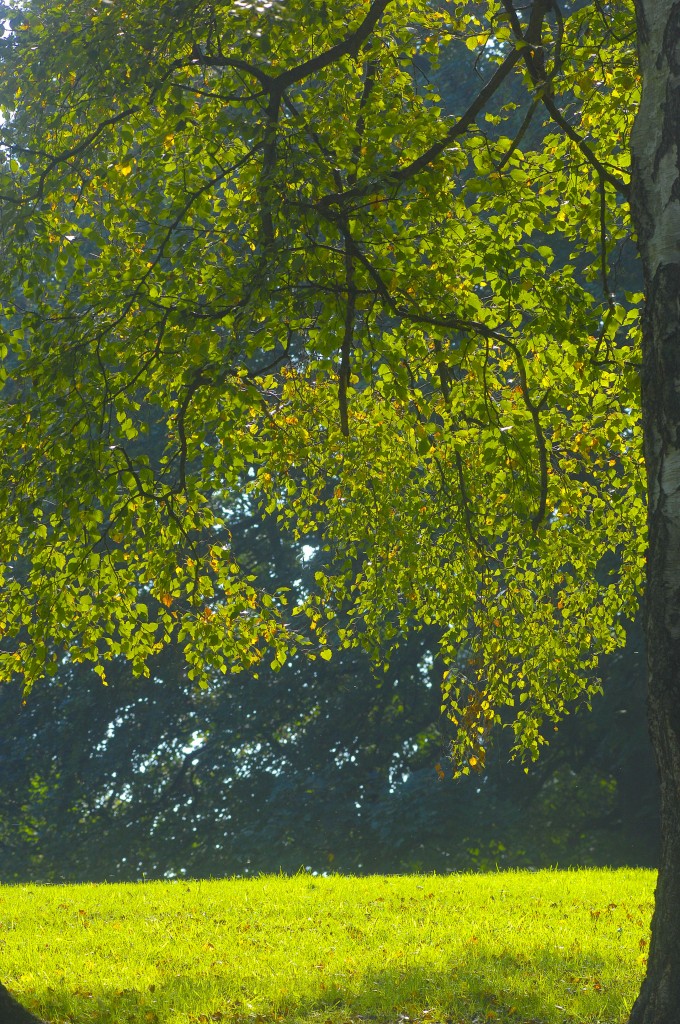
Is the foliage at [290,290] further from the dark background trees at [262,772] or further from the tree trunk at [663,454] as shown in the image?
the dark background trees at [262,772]

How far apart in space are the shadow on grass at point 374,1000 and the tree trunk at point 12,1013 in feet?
1.36

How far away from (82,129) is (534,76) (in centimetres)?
316

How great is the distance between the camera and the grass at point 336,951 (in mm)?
6984

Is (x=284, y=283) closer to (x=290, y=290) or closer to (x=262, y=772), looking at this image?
(x=290, y=290)

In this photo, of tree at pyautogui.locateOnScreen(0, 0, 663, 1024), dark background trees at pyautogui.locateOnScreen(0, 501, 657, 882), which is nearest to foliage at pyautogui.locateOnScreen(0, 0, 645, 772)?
tree at pyautogui.locateOnScreen(0, 0, 663, 1024)

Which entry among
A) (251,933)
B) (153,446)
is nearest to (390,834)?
(153,446)

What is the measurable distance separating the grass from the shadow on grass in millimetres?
13

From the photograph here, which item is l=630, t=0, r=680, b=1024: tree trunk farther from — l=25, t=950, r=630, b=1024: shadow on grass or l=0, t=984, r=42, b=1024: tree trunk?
l=0, t=984, r=42, b=1024: tree trunk

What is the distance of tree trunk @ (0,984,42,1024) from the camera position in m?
6.36

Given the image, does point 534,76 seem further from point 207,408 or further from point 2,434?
point 2,434

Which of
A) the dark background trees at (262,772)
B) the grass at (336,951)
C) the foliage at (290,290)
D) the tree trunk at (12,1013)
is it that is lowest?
the tree trunk at (12,1013)

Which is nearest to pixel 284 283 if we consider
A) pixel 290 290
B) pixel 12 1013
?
pixel 290 290

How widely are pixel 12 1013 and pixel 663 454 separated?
15.5 feet

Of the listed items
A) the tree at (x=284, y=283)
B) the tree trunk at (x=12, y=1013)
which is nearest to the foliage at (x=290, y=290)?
the tree at (x=284, y=283)
